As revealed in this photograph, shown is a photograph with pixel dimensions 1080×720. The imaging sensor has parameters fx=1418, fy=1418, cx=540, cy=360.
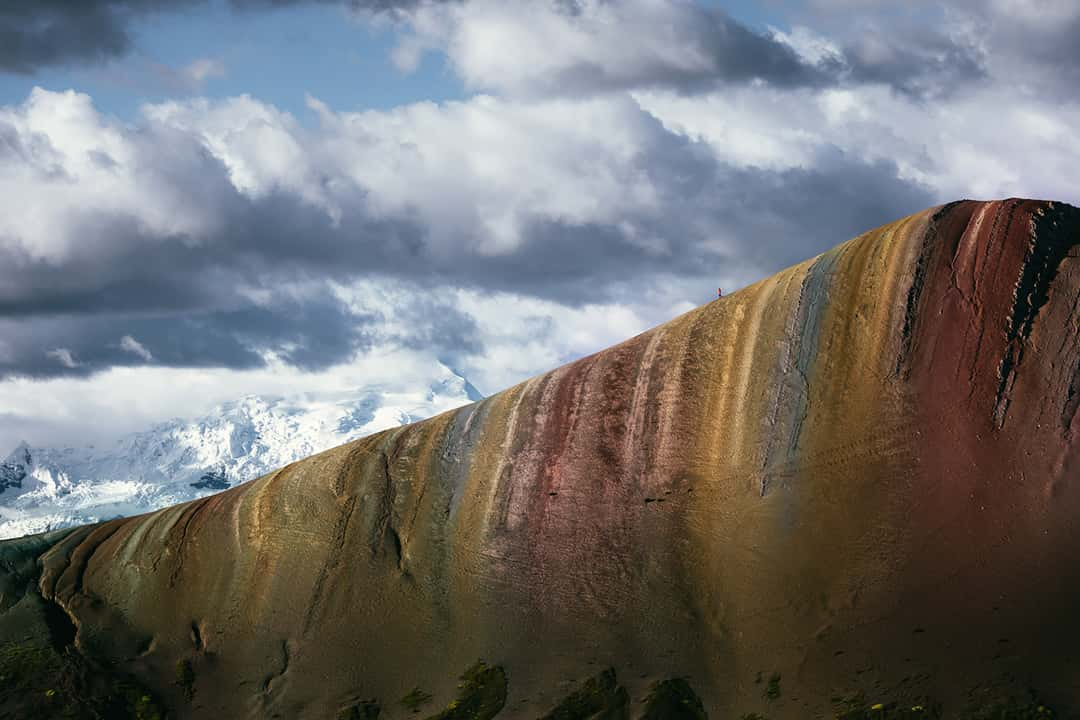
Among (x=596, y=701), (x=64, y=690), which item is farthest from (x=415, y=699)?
(x=64, y=690)

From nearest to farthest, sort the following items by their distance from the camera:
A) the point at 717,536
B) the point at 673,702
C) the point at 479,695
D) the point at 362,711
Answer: the point at 673,702 → the point at 717,536 → the point at 479,695 → the point at 362,711

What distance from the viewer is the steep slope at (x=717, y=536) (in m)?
23.7

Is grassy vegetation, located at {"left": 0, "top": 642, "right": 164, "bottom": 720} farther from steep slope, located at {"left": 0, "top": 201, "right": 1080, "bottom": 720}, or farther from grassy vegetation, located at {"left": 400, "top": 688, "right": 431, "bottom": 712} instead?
grassy vegetation, located at {"left": 400, "top": 688, "right": 431, "bottom": 712}

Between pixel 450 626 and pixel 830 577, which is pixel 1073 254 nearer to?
pixel 830 577

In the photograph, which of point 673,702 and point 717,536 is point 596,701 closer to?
point 673,702

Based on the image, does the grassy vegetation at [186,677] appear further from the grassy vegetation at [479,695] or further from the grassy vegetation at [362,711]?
the grassy vegetation at [479,695]

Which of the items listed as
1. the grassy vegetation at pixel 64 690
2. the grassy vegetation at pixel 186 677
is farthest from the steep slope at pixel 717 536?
the grassy vegetation at pixel 64 690

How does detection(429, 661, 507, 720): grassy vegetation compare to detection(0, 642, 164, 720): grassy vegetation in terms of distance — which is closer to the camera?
detection(429, 661, 507, 720): grassy vegetation

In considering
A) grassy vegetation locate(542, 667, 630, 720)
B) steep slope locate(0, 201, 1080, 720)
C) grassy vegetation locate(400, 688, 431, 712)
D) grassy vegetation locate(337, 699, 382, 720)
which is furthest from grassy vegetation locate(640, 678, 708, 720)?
grassy vegetation locate(337, 699, 382, 720)

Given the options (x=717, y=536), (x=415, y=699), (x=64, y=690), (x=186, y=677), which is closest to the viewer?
(x=717, y=536)

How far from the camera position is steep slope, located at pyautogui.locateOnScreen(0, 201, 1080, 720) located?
77.8ft

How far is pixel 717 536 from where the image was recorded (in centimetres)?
2570

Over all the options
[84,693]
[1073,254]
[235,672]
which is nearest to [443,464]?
[235,672]

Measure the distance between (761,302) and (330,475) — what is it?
400 inches
